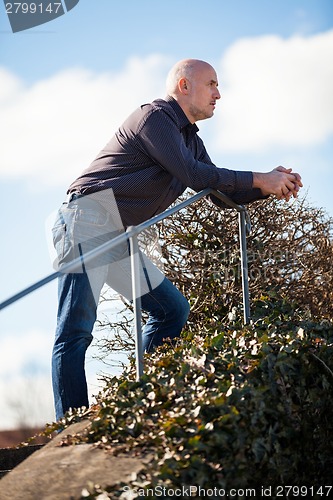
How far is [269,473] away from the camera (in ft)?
8.93

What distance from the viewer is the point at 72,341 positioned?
3545mm

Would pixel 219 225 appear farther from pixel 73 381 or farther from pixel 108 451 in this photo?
pixel 108 451

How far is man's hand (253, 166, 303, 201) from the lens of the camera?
385cm

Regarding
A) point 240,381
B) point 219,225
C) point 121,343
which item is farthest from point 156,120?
point 121,343

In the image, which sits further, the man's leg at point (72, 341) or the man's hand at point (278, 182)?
the man's hand at point (278, 182)

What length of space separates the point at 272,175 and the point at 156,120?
26.3 inches

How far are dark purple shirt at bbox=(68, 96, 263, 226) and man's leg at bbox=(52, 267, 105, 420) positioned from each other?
462 millimetres

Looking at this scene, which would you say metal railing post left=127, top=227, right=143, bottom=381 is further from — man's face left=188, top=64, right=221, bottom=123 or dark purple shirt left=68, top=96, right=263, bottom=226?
man's face left=188, top=64, right=221, bottom=123

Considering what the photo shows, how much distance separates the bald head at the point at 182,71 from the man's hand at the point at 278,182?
67 cm

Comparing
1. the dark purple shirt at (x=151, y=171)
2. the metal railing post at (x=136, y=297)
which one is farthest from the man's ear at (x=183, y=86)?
the metal railing post at (x=136, y=297)

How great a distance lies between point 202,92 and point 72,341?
5.03ft

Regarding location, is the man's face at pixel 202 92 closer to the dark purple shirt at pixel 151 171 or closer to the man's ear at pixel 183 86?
the man's ear at pixel 183 86

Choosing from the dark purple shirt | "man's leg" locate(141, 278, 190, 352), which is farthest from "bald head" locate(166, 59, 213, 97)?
"man's leg" locate(141, 278, 190, 352)

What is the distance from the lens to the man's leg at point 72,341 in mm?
3533
